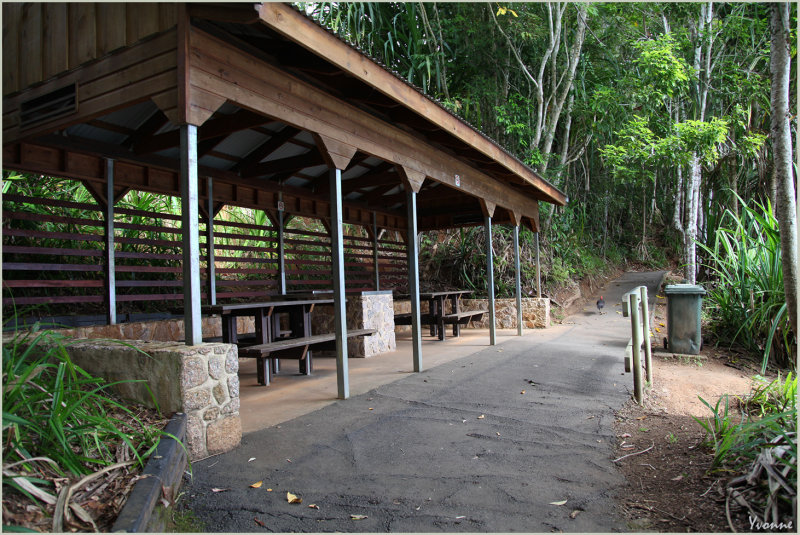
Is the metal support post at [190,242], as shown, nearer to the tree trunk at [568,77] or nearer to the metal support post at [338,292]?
the metal support post at [338,292]

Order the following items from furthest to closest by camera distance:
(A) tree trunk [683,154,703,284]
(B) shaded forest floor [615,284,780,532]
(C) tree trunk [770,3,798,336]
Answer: (A) tree trunk [683,154,703,284] → (C) tree trunk [770,3,798,336] → (B) shaded forest floor [615,284,780,532]

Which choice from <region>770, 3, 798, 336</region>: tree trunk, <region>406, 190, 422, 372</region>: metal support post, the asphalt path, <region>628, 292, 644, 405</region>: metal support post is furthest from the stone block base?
<region>770, 3, 798, 336</region>: tree trunk

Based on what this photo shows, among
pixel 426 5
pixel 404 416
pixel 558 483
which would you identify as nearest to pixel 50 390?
pixel 404 416

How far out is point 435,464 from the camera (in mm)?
2943

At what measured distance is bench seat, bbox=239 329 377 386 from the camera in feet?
14.2

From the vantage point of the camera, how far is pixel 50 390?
2.42 metres

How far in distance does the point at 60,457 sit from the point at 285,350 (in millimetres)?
2870

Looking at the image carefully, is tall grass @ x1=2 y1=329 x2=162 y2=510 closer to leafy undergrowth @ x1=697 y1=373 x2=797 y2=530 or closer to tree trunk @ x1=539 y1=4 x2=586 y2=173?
leafy undergrowth @ x1=697 y1=373 x2=797 y2=530

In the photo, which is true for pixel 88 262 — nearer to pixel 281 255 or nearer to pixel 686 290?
pixel 281 255

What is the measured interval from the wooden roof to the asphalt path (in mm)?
2406

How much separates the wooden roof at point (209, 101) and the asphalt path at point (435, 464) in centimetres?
241

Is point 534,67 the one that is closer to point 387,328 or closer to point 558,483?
point 387,328

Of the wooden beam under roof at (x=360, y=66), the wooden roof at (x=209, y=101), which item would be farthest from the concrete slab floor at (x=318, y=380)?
the wooden beam under roof at (x=360, y=66)

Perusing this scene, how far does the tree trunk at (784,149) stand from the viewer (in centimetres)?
292
